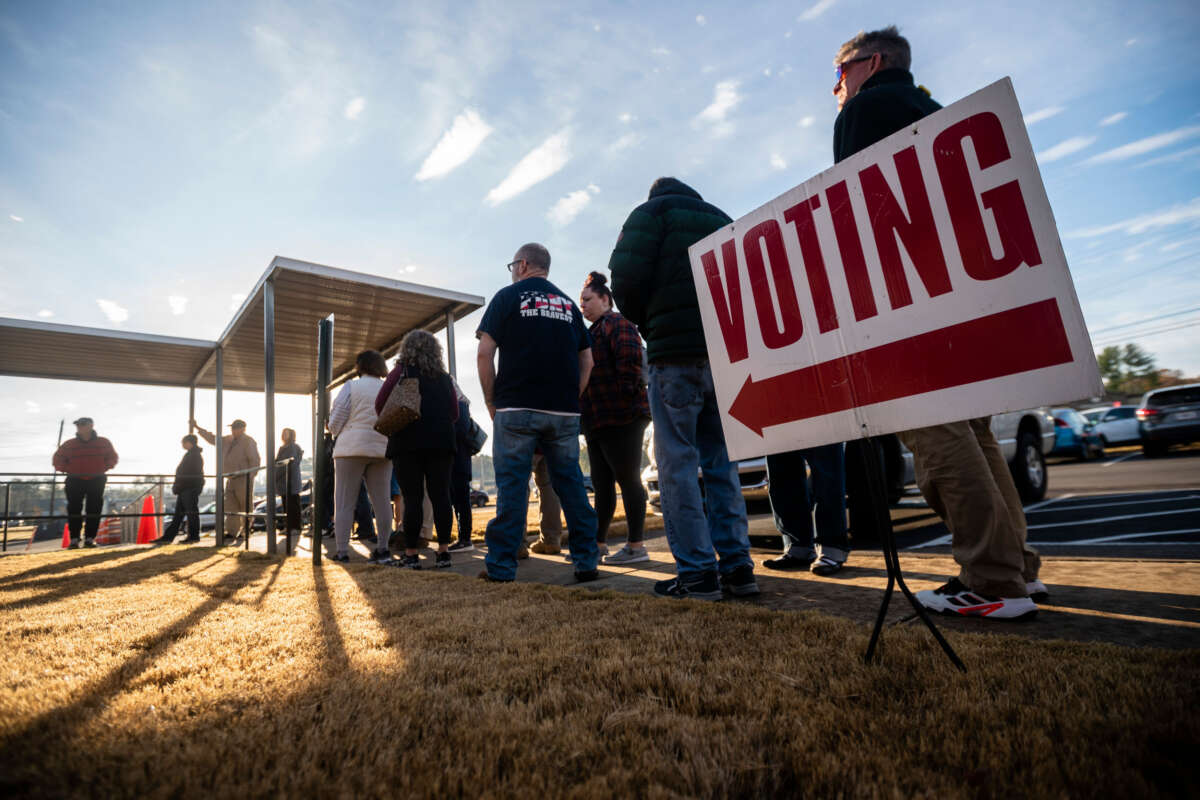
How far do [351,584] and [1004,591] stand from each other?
11.1 ft

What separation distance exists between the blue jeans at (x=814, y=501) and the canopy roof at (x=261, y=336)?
5.46 meters

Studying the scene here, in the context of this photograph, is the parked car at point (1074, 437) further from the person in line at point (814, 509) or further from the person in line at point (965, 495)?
the person in line at point (965, 495)

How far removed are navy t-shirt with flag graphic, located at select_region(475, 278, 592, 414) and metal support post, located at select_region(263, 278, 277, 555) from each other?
4.14m

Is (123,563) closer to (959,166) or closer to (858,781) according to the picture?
(858,781)

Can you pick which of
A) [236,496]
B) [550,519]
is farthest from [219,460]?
[550,519]

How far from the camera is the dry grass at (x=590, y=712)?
37.8 inches

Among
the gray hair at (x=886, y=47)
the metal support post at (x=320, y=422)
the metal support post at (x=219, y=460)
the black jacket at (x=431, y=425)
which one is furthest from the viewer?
the metal support post at (x=219, y=460)

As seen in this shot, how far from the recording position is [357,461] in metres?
4.97

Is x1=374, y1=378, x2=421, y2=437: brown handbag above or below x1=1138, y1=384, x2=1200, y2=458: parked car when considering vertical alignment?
above

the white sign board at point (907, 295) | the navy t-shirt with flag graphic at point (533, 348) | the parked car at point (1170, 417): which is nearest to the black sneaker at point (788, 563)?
the navy t-shirt with flag graphic at point (533, 348)

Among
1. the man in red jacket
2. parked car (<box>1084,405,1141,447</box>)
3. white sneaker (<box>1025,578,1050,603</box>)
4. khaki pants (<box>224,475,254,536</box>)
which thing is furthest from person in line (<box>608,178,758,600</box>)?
parked car (<box>1084,405,1141,447</box>)

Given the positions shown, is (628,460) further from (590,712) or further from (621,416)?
(590,712)

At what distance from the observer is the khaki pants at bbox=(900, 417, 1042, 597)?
1.98 metres

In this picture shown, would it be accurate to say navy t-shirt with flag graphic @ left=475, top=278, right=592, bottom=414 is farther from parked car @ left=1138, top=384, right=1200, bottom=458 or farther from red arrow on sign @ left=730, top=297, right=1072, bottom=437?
parked car @ left=1138, top=384, right=1200, bottom=458
